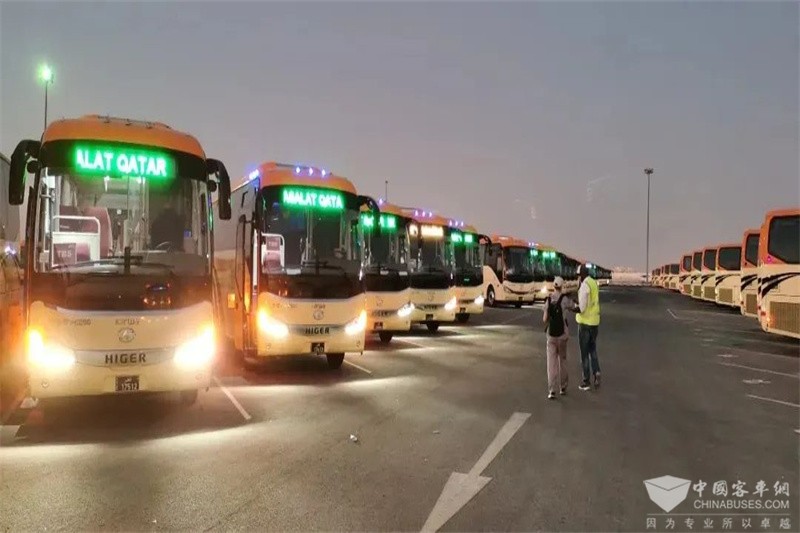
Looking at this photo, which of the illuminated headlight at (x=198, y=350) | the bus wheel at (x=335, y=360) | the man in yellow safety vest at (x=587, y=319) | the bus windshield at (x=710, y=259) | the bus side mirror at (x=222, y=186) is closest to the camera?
the illuminated headlight at (x=198, y=350)

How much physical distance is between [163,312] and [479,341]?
1092 centimetres

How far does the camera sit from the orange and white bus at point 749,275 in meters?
21.7

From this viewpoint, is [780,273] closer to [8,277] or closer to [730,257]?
[8,277]

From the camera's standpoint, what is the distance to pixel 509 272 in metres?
31.9

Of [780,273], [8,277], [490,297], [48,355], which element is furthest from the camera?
[490,297]

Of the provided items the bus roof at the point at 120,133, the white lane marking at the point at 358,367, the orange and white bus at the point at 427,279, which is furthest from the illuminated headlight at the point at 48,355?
the orange and white bus at the point at 427,279

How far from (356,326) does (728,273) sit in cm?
2808

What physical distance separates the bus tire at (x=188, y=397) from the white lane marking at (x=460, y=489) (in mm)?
4222

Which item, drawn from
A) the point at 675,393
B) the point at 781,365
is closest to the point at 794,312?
the point at 781,365

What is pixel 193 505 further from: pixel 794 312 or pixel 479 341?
Answer: pixel 794 312

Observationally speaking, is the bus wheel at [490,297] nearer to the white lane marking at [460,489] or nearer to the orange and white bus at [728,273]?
the orange and white bus at [728,273]

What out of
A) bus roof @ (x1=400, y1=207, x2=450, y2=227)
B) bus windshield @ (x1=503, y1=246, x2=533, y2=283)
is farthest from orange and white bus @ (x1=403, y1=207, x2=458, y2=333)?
bus windshield @ (x1=503, y1=246, x2=533, y2=283)

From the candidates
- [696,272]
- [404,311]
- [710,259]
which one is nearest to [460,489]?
[404,311]

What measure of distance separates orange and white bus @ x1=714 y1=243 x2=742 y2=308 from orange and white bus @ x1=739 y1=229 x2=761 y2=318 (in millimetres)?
8764
